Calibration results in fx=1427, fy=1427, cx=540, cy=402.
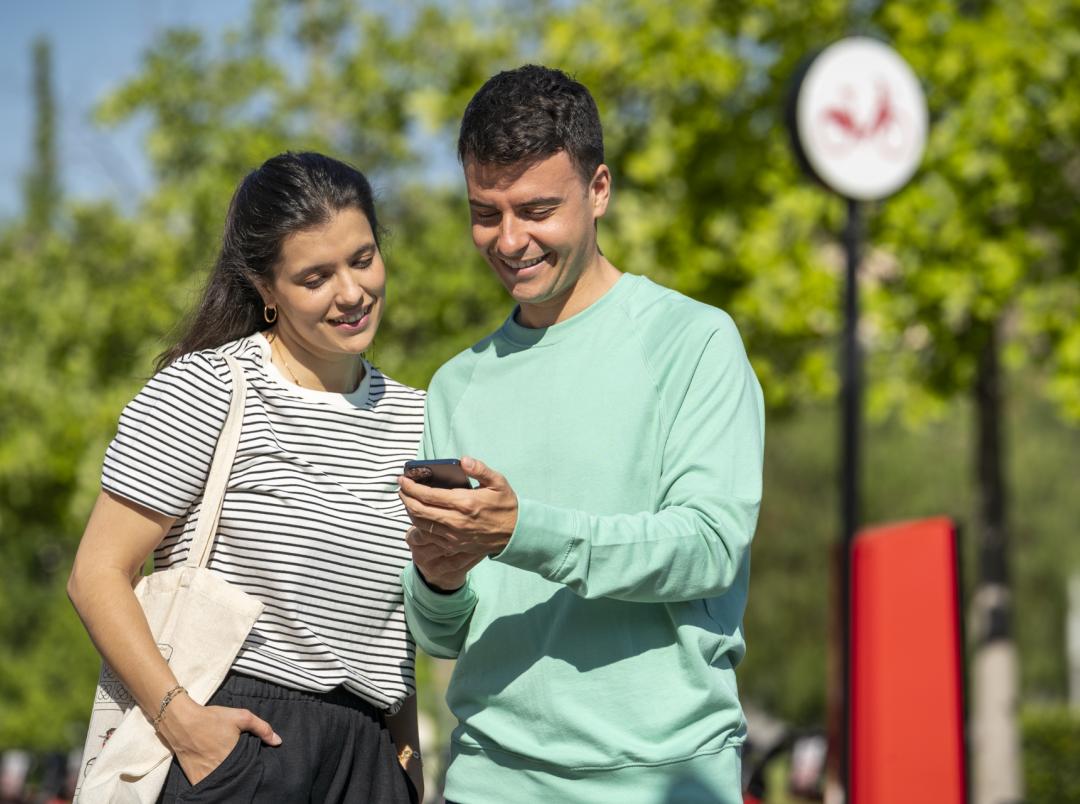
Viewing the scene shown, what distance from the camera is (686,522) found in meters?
1.98

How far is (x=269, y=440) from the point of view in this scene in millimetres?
2375

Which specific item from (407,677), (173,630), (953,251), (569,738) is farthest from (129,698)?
(953,251)

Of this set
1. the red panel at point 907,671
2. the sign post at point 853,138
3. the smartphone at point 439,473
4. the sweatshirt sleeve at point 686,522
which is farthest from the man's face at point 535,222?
the sign post at point 853,138

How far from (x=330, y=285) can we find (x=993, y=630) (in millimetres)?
6968

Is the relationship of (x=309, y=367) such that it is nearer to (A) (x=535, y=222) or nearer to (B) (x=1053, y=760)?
(A) (x=535, y=222)

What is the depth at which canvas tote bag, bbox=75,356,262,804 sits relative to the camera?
88.8 inches

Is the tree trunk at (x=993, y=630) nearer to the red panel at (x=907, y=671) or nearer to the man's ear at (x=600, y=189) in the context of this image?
the red panel at (x=907, y=671)

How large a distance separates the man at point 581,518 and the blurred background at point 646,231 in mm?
2347

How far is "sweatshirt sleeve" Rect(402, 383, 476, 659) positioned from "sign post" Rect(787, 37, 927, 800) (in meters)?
3.48

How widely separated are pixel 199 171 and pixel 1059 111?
6492 millimetres

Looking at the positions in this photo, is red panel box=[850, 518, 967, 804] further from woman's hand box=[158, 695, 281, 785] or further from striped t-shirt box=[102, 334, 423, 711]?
woman's hand box=[158, 695, 281, 785]

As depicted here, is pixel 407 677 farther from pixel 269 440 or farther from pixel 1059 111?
pixel 1059 111

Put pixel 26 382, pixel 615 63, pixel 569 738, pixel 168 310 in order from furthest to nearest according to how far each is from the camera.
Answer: pixel 26 382, pixel 168 310, pixel 615 63, pixel 569 738

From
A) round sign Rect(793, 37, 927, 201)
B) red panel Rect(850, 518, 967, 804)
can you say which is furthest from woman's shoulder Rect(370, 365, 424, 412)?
round sign Rect(793, 37, 927, 201)
